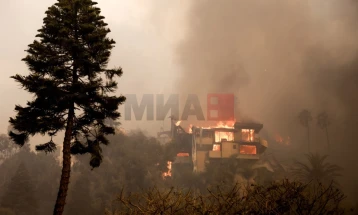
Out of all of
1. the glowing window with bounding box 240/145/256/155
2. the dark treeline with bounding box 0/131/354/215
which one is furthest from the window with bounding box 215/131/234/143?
the dark treeline with bounding box 0/131/354/215

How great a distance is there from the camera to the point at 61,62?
63.6 ft

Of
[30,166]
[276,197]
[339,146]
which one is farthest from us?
[339,146]

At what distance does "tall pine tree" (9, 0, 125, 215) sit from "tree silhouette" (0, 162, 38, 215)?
50.8 m

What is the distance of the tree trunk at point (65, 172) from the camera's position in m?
16.7

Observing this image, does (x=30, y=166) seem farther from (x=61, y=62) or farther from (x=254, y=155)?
(x=61, y=62)

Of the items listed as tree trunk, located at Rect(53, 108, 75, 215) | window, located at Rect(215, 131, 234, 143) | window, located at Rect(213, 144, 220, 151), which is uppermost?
window, located at Rect(215, 131, 234, 143)

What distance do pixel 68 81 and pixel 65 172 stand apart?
580cm

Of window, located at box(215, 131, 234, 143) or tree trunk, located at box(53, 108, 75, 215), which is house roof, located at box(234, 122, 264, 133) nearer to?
window, located at box(215, 131, 234, 143)

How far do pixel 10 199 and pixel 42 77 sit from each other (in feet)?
179

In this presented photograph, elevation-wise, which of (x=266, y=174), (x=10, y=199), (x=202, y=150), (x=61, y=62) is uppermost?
(x=61, y=62)

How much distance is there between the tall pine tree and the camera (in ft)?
60.2

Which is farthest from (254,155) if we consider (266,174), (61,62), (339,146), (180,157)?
(61,62)

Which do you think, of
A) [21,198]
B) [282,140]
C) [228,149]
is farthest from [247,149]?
[282,140]

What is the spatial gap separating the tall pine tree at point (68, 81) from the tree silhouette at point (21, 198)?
167ft
